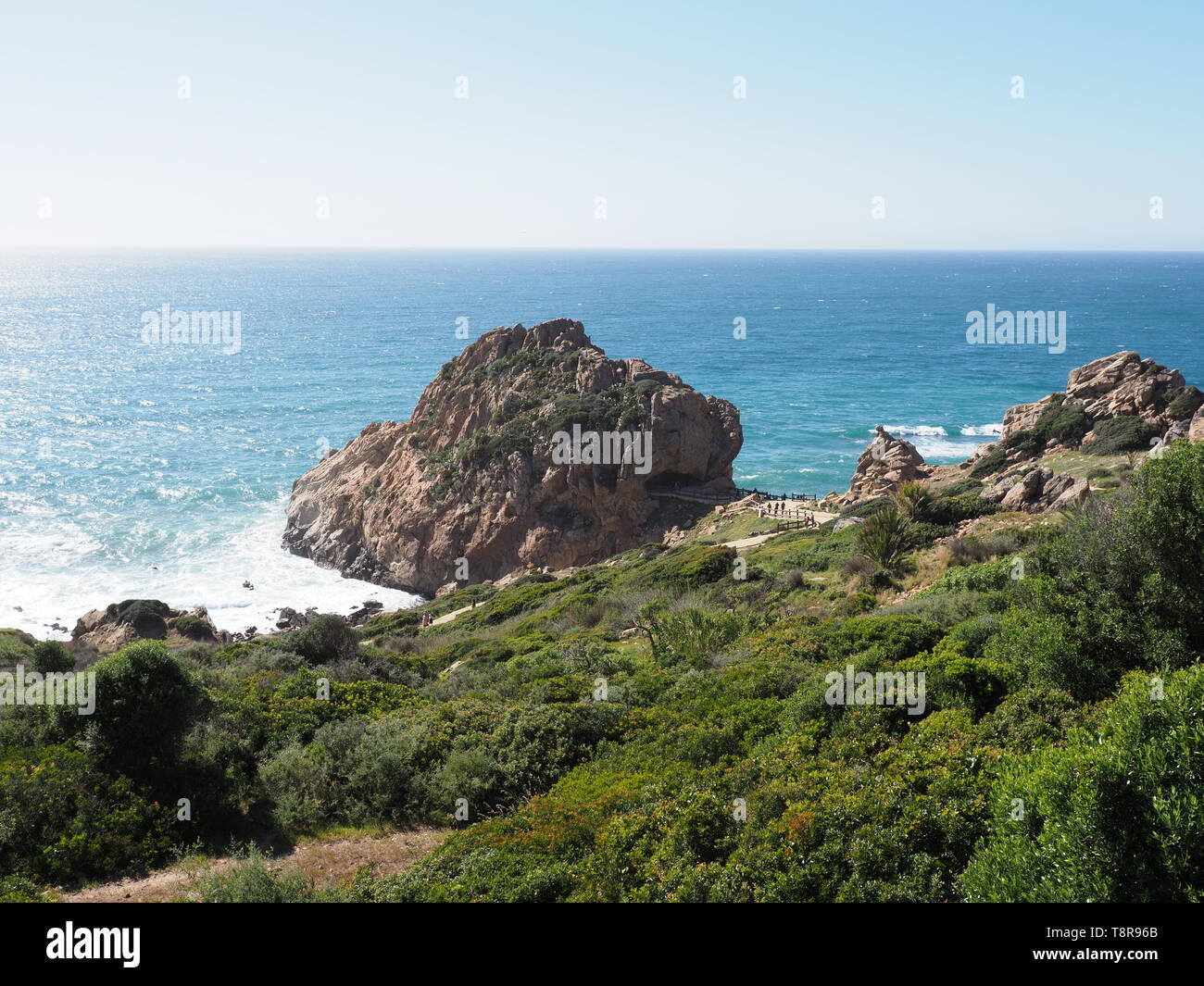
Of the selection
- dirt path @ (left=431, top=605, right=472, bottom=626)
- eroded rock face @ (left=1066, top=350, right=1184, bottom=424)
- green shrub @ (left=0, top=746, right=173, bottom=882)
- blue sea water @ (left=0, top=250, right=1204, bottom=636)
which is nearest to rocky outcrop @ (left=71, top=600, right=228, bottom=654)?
blue sea water @ (left=0, top=250, right=1204, bottom=636)

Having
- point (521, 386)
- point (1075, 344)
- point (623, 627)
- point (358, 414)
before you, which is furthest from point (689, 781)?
point (1075, 344)

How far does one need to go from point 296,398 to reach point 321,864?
80.9 metres

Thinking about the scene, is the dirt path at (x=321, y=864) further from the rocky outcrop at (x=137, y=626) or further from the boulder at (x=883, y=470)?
the boulder at (x=883, y=470)

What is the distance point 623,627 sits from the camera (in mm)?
21609

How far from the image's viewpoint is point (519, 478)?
38594 millimetres

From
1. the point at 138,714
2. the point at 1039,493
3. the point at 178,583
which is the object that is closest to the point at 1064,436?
the point at 1039,493

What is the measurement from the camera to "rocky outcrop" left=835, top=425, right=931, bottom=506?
34.5m

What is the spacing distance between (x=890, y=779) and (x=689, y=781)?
8.24 ft

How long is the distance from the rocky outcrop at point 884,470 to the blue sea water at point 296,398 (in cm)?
1553

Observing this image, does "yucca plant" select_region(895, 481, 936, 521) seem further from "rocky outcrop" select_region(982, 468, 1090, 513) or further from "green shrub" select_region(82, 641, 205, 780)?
"green shrub" select_region(82, 641, 205, 780)

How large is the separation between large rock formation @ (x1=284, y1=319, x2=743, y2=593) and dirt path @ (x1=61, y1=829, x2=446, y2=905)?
27113 mm

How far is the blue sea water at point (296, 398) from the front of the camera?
142ft

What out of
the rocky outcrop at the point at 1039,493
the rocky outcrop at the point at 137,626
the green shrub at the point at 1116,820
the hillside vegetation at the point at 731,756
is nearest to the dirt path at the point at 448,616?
the rocky outcrop at the point at 137,626

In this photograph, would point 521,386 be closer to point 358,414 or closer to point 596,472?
point 596,472
